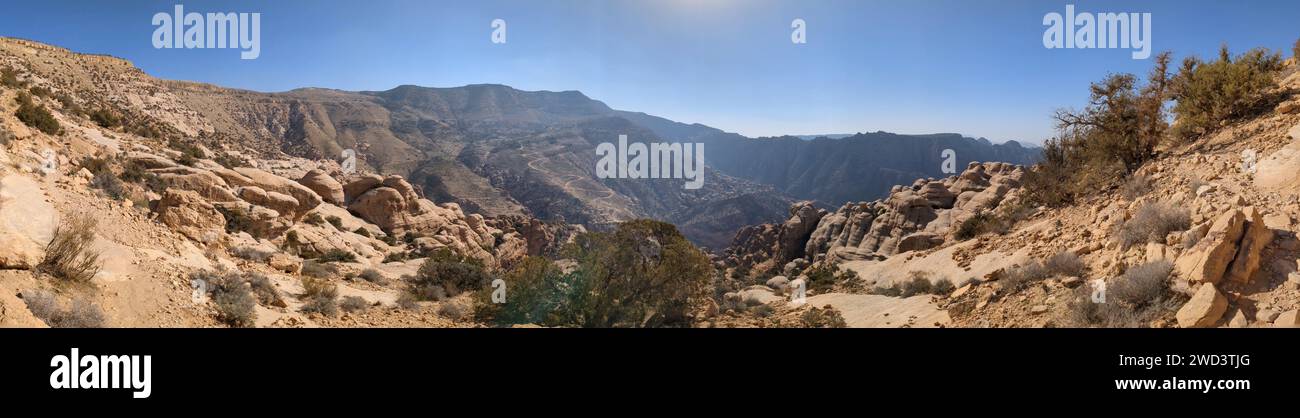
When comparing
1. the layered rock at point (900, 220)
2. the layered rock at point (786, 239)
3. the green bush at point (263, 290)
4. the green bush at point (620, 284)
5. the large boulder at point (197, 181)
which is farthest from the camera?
the layered rock at point (786, 239)

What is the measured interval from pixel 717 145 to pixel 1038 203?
508 feet

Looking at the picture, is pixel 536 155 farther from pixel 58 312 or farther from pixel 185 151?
pixel 58 312

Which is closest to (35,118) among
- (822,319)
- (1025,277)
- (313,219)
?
(313,219)

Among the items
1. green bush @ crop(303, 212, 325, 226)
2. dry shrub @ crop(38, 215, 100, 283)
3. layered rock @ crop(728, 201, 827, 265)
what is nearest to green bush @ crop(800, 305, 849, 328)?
dry shrub @ crop(38, 215, 100, 283)

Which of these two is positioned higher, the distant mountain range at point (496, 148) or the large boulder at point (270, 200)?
the distant mountain range at point (496, 148)

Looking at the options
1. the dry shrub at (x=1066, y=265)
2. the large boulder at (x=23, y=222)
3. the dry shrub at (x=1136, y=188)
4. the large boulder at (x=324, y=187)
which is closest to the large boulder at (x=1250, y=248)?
the dry shrub at (x=1066, y=265)

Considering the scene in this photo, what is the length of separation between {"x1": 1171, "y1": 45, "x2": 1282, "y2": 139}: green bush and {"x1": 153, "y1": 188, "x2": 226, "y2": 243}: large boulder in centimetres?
2167

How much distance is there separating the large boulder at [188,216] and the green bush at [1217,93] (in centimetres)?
2167

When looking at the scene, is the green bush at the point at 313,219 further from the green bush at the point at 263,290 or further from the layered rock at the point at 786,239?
the layered rock at the point at 786,239

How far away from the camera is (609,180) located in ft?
276

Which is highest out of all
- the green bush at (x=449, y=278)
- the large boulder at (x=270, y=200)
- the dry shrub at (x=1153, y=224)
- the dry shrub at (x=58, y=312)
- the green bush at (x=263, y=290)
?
the large boulder at (x=270, y=200)

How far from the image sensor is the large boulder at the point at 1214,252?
5086 millimetres
